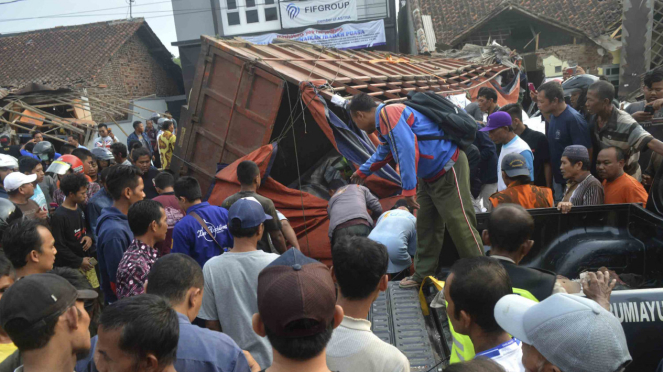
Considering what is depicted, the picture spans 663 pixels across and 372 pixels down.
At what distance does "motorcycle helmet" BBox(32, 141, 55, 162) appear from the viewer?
7.88m

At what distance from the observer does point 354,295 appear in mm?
2064

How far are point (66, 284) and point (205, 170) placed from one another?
540 centimetres

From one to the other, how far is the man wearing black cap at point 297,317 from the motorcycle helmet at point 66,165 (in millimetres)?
5047

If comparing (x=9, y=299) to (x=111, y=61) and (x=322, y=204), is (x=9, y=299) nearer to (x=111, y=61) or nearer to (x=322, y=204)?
(x=322, y=204)

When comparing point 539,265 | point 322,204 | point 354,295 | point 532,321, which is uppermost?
point 532,321

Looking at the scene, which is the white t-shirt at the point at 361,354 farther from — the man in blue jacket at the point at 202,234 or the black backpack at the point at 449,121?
the black backpack at the point at 449,121

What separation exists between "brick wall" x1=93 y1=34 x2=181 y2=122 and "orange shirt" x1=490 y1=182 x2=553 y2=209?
20455 millimetres

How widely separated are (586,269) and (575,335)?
7.75 ft

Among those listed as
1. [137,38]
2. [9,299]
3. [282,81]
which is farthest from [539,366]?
[137,38]

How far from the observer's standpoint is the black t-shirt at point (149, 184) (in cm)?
571

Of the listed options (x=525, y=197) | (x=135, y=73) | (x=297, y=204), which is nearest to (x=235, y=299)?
(x=525, y=197)

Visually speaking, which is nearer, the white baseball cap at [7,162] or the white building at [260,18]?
the white baseball cap at [7,162]

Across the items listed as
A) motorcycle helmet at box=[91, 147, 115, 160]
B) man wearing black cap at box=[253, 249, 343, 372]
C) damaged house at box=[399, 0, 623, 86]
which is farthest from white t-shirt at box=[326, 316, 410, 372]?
damaged house at box=[399, 0, 623, 86]

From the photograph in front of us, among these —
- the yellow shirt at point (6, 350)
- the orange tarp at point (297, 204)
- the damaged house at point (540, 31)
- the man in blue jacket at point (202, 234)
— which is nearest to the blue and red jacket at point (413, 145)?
the man in blue jacket at point (202, 234)
